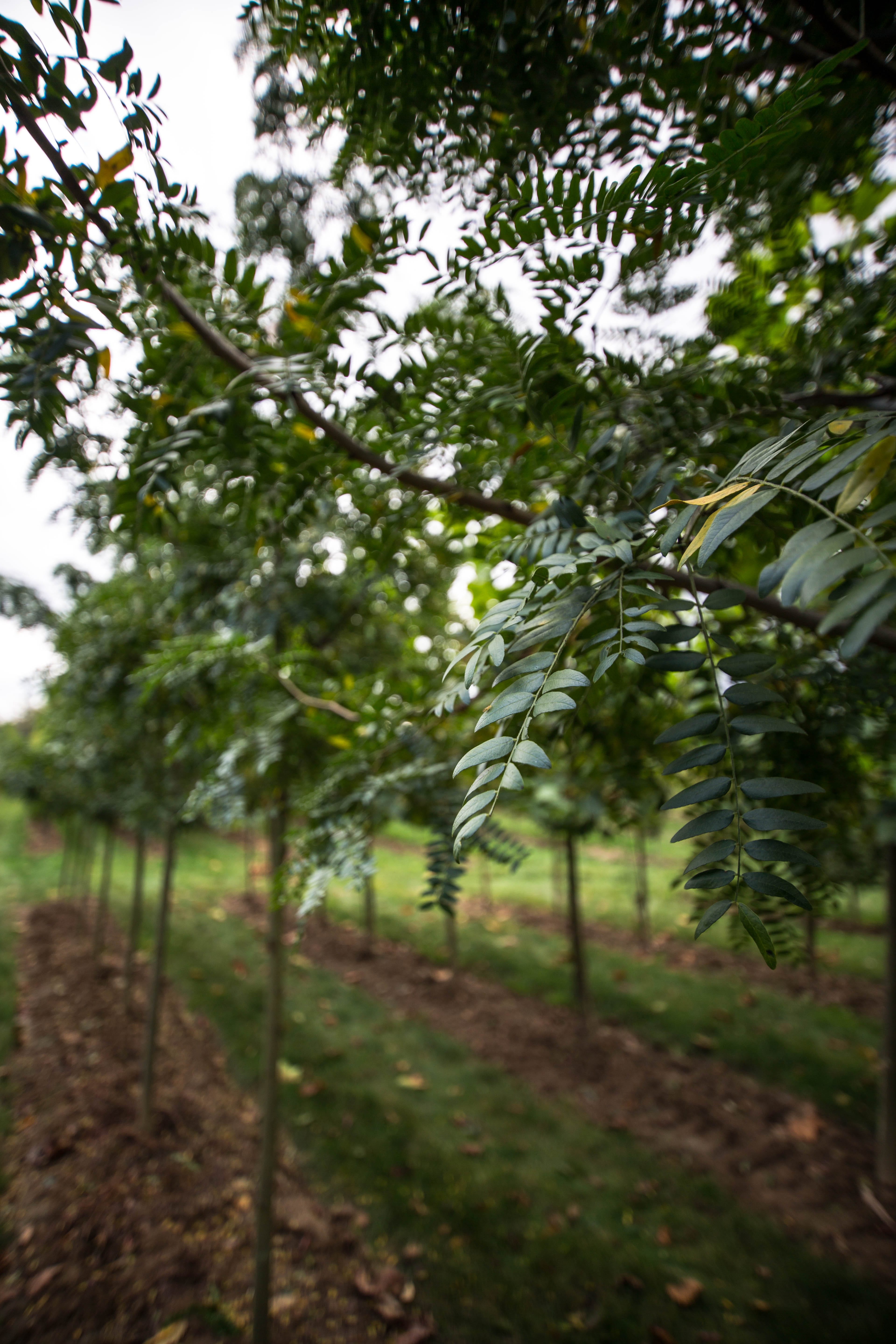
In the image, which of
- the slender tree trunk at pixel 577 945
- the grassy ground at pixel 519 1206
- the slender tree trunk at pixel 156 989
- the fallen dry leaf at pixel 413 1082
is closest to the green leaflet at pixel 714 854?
the grassy ground at pixel 519 1206

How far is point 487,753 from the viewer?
2.37 ft

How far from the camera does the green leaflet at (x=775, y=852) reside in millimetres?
620

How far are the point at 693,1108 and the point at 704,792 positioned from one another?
5.24m

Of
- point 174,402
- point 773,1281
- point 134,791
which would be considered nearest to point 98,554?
point 134,791

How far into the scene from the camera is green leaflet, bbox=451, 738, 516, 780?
2.28 feet

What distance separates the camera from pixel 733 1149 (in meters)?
4.18

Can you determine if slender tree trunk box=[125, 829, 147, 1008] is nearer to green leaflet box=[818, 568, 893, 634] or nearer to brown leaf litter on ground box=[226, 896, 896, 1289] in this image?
brown leaf litter on ground box=[226, 896, 896, 1289]

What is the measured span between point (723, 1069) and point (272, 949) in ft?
13.6

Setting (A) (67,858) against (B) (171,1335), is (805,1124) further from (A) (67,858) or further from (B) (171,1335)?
(A) (67,858)

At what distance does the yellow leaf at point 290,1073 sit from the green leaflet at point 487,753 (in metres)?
5.42

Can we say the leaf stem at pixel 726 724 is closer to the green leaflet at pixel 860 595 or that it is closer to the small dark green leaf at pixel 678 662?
the small dark green leaf at pixel 678 662

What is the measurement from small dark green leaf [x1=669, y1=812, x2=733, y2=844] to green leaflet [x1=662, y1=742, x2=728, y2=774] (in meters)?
0.06

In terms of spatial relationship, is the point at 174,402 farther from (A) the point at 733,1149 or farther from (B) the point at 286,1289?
(A) the point at 733,1149

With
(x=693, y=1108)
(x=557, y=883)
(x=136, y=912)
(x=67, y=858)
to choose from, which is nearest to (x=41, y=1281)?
(x=136, y=912)
